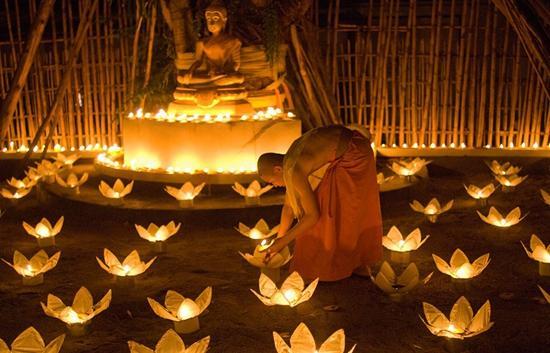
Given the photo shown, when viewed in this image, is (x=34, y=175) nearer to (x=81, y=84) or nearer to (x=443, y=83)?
(x=81, y=84)

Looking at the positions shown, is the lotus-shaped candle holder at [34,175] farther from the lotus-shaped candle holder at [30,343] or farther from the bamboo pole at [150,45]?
the lotus-shaped candle holder at [30,343]

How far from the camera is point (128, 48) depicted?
847cm

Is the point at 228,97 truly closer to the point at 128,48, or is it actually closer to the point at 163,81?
the point at 163,81

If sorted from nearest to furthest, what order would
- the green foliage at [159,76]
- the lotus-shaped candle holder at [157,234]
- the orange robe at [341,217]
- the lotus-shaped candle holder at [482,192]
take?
1. the orange robe at [341,217]
2. the lotus-shaped candle holder at [157,234]
3. the lotus-shaped candle holder at [482,192]
4. the green foliage at [159,76]

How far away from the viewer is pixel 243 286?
157 inches

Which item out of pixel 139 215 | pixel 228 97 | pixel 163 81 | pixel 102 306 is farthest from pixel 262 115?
pixel 102 306

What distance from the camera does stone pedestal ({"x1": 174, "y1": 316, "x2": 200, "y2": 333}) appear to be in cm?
329

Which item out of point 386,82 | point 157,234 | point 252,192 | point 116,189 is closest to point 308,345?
point 157,234

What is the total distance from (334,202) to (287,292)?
65 cm

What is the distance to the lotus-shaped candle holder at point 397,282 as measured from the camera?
364 centimetres

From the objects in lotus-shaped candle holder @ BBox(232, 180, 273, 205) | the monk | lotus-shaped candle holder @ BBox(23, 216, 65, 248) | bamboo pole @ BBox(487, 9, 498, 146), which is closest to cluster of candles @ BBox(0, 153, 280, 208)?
lotus-shaped candle holder @ BBox(232, 180, 273, 205)

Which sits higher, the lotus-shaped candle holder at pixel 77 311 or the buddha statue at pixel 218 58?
the buddha statue at pixel 218 58

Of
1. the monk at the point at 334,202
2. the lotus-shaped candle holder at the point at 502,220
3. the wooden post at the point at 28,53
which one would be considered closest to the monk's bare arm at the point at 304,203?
the monk at the point at 334,202

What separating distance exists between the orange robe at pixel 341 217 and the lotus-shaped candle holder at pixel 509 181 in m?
2.33
